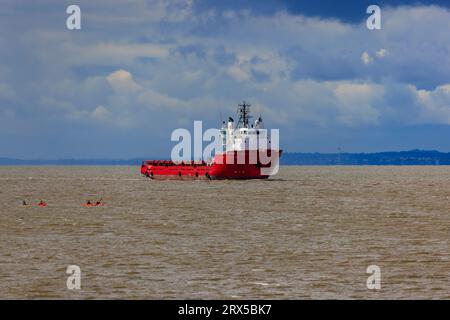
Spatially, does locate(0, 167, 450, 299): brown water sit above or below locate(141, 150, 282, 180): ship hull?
below

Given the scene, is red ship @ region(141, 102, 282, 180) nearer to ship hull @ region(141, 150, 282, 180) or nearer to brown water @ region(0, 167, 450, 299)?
ship hull @ region(141, 150, 282, 180)

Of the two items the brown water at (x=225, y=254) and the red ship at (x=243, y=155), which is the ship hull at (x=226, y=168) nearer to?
the red ship at (x=243, y=155)

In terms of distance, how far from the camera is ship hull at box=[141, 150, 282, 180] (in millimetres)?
105787

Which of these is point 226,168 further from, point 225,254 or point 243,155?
point 225,254

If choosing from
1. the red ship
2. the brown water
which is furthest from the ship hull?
the brown water

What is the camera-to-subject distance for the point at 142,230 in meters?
42.2

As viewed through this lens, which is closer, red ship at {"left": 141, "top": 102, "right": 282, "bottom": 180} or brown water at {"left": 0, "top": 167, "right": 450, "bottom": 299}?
brown water at {"left": 0, "top": 167, "right": 450, "bottom": 299}

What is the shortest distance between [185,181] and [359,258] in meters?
106

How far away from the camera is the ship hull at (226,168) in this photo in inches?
4165

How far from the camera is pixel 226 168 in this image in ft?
356

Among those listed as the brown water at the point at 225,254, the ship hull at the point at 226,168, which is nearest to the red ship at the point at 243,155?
the ship hull at the point at 226,168

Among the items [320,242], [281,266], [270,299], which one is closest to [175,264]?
[281,266]
